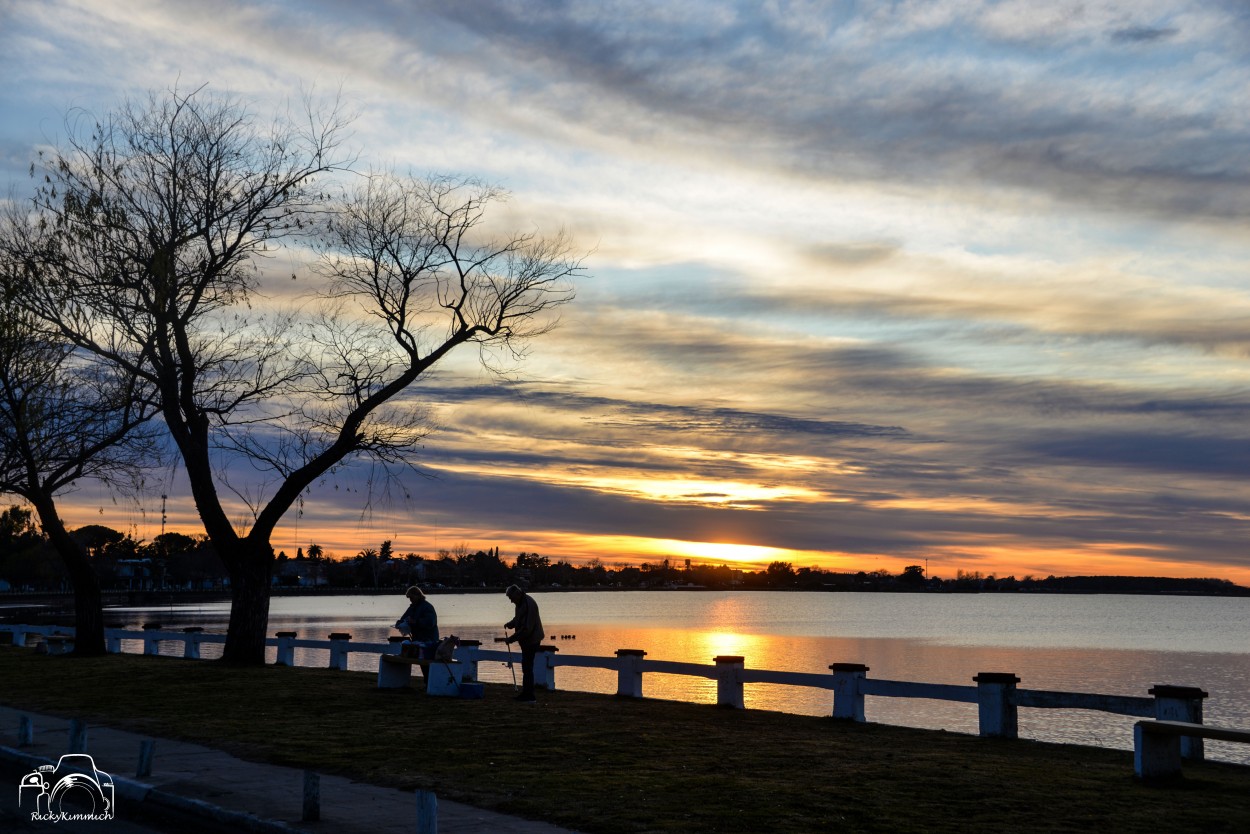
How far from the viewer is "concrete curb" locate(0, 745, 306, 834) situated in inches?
403

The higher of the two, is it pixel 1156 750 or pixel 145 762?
pixel 1156 750

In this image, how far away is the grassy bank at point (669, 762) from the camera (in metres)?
10.8

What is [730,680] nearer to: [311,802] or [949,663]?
[311,802]

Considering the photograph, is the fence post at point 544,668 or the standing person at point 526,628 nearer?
the standing person at point 526,628

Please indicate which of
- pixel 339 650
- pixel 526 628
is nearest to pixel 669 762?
pixel 526 628

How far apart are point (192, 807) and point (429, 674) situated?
10819 mm

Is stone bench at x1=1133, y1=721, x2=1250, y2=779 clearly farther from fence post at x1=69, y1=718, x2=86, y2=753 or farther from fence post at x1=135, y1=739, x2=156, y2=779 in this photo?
fence post at x1=69, y1=718, x2=86, y2=753

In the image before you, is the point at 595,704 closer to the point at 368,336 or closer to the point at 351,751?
the point at 351,751

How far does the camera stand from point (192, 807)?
11.1m

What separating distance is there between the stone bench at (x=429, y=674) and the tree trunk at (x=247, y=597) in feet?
23.5

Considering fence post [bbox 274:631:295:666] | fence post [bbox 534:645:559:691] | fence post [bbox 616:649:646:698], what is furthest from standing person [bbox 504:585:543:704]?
fence post [bbox 274:631:295:666]

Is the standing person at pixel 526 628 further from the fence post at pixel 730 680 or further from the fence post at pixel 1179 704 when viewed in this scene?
the fence post at pixel 1179 704

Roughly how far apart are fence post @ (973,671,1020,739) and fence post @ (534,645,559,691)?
9.27 metres

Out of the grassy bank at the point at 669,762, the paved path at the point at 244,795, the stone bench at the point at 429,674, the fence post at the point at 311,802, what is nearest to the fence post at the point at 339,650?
the grassy bank at the point at 669,762
